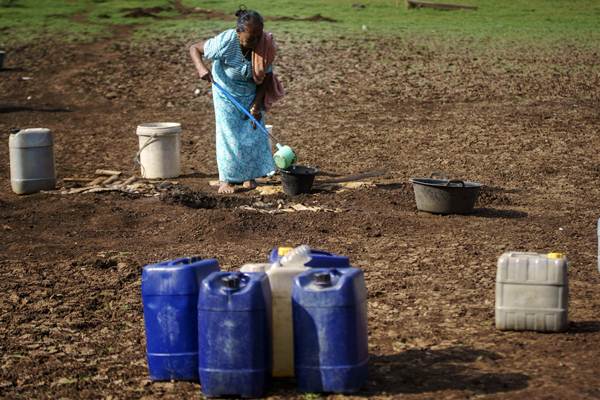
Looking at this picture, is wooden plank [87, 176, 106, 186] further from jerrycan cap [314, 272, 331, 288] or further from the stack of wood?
jerrycan cap [314, 272, 331, 288]

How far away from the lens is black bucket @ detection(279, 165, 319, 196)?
9.76 metres

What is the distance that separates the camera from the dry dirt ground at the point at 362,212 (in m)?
5.68

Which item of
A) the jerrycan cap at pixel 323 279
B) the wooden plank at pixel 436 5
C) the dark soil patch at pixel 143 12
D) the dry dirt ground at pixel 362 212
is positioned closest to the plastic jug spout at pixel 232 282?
the jerrycan cap at pixel 323 279

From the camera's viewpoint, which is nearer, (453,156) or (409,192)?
(409,192)

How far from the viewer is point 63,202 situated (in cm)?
983

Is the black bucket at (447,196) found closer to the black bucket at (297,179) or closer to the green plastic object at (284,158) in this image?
the black bucket at (297,179)

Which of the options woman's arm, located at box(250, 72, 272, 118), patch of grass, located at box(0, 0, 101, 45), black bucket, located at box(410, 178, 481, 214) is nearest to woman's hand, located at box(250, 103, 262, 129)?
woman's arm, located at box(250, 72, 272, 118)

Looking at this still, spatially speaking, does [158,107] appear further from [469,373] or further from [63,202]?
[469,373]

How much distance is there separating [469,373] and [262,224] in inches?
144

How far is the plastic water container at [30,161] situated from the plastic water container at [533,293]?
18.7ft

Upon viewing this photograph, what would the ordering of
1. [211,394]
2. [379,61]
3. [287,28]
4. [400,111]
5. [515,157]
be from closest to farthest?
[211,394] < [515,157] < [400,111] < [379,61] < [287,28]

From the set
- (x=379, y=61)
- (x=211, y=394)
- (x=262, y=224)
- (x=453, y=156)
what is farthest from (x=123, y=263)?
(x=379, y=61)

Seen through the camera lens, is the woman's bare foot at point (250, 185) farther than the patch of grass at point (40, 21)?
No

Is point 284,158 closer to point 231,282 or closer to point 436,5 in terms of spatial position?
point 231,282
